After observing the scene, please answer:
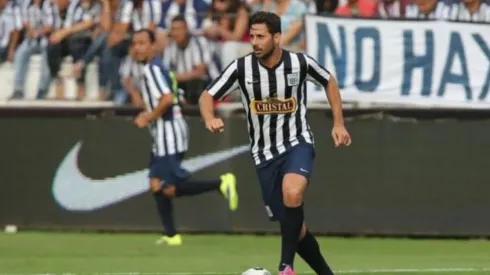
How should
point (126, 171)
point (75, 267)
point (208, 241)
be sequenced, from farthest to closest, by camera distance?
point (126, 171)
point (208, 241)
point (75, 267)

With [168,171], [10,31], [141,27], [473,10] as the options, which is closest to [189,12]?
[141,27]

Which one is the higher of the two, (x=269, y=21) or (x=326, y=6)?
(x=269, y=21)

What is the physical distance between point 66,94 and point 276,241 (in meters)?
3.31

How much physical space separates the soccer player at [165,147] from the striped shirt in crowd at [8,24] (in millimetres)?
2722

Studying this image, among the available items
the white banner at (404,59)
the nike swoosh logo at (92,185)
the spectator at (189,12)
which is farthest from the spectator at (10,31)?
the white banner at (404,59)

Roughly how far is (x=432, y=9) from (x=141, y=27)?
3.59 meters

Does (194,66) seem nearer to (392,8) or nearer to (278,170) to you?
(392,8)

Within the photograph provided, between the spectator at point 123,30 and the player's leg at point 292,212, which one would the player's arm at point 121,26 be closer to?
the spectator at point 123,30

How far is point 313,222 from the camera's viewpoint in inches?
582

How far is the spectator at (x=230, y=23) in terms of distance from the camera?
50.8 feet

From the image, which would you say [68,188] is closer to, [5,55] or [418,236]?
[5,55]

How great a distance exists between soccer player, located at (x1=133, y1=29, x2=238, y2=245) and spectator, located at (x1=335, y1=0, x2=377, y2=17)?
283 cm

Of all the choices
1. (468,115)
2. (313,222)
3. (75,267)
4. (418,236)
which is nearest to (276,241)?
(313,222)

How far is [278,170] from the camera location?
Result: 31.4 feet
